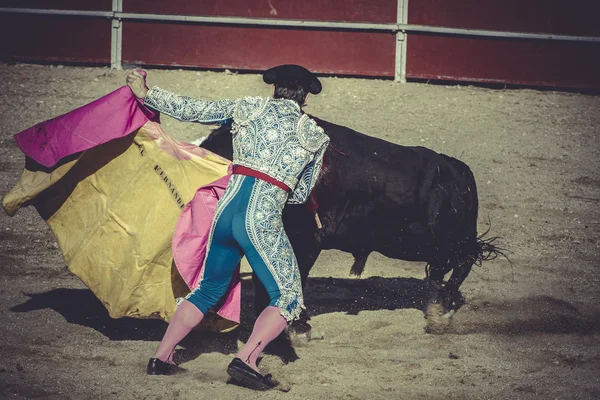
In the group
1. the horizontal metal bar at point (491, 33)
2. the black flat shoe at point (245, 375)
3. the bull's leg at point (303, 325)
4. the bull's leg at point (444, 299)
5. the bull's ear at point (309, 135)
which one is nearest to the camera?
the black flat shoe at point (245, 375)

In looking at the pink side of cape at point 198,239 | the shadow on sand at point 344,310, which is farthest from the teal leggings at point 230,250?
the shadow on sand at point 344,310

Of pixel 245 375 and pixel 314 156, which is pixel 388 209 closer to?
pixel 314 156

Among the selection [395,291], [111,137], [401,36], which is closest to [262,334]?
[111,137]

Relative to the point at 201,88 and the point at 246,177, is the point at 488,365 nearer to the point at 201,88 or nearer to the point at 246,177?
the point at 246,177

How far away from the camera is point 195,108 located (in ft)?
12.6

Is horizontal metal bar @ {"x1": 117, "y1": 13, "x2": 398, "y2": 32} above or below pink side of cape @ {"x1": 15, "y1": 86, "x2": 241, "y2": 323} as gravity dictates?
above

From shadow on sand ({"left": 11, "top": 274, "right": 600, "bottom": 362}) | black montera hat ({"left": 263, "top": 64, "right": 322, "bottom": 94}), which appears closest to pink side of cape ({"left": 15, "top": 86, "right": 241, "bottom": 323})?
shadow on sand ({"left": 11, "top": 274, "right": 600, "bottom": 362})

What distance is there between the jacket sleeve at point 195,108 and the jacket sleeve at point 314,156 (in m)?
0.35

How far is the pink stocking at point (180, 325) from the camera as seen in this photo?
12.6ft

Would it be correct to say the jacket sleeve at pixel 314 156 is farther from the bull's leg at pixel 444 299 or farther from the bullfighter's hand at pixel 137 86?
the bull's leg at pixel 444 299

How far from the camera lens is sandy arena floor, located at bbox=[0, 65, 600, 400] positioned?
13.1 ft

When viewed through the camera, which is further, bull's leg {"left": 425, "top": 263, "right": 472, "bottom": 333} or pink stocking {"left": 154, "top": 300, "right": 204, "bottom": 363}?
bull's leg {"left": 425, "top": 263, "right": 472, "bottom": 333}

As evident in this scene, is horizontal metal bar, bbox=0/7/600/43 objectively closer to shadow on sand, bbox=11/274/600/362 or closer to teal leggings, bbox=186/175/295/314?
shadow on sand, bbox=11/274/600/362

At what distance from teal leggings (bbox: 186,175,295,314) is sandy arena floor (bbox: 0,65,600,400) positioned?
16.3 inches
